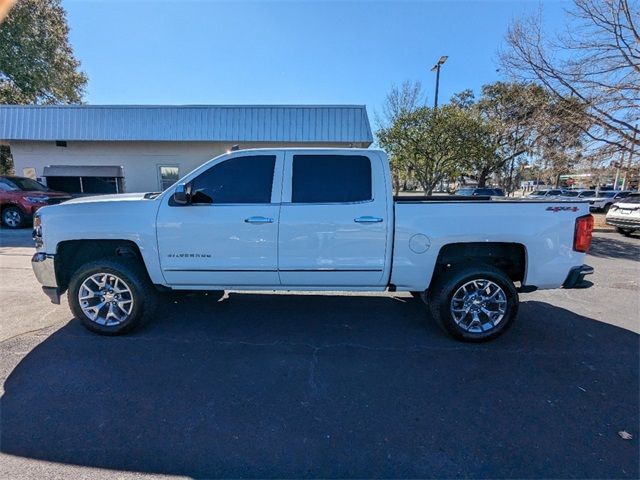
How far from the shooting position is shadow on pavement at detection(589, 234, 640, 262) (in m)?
8.63

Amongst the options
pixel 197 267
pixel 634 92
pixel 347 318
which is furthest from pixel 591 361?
pixel 634 92

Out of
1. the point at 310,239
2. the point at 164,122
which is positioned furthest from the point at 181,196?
the point at 164,122

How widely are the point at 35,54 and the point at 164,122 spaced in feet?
42.4

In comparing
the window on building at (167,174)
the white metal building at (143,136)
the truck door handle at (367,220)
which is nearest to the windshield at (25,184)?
the white metal building at (143,136)

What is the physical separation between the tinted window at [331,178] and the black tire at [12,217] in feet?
41.4

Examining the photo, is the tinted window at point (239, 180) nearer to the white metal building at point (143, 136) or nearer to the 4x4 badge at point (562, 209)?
the 4x4 badge at point (562, 209)

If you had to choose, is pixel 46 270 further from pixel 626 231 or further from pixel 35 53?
pixel 35 53

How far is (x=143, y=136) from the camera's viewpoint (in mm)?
13484

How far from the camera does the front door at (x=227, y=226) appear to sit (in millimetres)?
3576

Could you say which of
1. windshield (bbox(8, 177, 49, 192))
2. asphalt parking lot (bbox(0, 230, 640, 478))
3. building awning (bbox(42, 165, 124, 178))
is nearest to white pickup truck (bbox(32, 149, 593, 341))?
asphalt parking lot (bbox(0, 230, 640, 478))

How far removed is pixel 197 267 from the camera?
12.1 feet

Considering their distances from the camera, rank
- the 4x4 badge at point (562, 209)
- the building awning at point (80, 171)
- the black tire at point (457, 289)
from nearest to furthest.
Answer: the 4x4 badge at point (562, 209) → the black tire at point (457, 289) → the building awning at point (80, 171)

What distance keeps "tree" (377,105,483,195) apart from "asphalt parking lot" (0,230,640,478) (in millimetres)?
13819

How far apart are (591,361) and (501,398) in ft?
4.54
